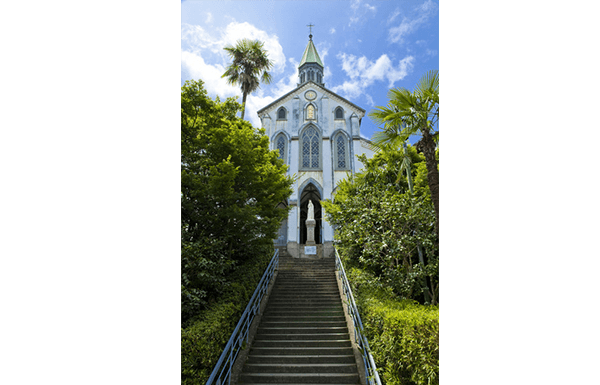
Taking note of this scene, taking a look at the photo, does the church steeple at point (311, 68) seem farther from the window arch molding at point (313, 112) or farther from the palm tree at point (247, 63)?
the palm tree at point (247, 63)

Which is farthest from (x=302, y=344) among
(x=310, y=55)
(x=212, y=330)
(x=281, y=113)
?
(x=310, y=55)

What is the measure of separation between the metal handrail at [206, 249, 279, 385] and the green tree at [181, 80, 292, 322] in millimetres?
989

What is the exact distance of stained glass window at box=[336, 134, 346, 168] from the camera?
79.2 feet

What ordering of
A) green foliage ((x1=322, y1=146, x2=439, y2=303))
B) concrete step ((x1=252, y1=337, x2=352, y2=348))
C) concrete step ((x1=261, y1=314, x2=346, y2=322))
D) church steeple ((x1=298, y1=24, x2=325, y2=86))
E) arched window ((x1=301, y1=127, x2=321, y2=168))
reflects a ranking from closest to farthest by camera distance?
concrete step ((x1=252, y1=337, x2=352, y2=348)) < green foliage ((x1=322, y1=146, x2=439, y2=303)) < concrete step ((x1=261, y1=314, x2=346, y2=322)) < arched window ((x1=301, y1=127, x2=321, y2=168)) < church steeple ((x1=298, y1=24, x2=325, y2=86))

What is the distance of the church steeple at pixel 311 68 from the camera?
3159 centimetres

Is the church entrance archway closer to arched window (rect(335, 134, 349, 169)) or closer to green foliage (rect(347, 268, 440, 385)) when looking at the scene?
arched window (rect(335, 134, 349, 169))

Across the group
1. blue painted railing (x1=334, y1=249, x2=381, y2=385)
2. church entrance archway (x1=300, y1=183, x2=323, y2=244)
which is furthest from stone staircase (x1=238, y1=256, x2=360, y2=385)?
church entrance archway (x1=300, y1=183, x2=323, y2=244)
